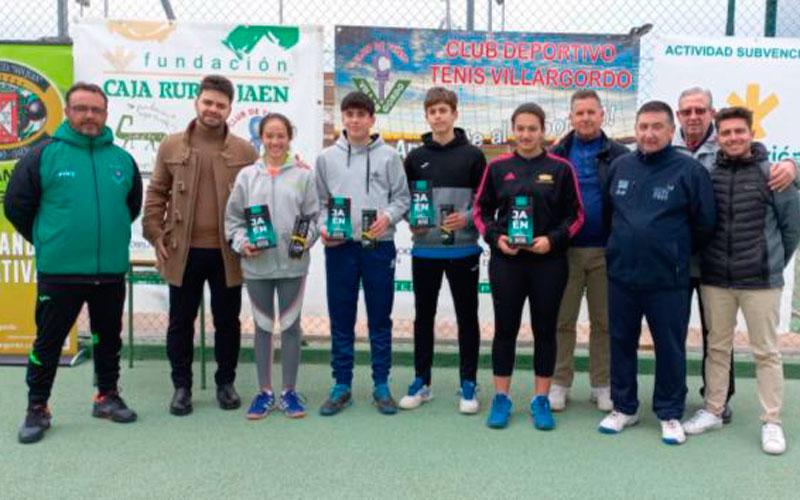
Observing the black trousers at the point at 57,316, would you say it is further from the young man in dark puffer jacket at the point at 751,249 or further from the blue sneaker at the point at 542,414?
the young man in dark puffer jacket at the point at 751,249

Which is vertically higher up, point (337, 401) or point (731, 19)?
point (731, 19)

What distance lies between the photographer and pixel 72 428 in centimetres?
386

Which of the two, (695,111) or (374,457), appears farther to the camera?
(695,111)

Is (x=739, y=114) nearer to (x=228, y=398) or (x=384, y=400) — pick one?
(x=384, y=400)

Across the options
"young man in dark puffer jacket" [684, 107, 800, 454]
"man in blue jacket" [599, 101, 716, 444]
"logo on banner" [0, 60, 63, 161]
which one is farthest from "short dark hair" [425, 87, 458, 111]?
"logo on banner" [0, 60, 63, 161]

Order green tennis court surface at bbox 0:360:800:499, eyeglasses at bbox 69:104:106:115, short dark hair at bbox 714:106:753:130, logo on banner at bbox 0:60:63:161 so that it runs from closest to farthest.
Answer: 1. green tennis court surface at bbox 0:360:800:499
2. short dark hair at bbox 714:106:753:130
3. eyeglasses at bbox 69:104:106:115
4. logo on banner at bbox 0:60:63:161

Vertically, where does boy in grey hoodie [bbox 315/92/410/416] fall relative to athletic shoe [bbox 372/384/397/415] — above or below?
above

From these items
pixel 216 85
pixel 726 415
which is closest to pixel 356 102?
pixel 216 85

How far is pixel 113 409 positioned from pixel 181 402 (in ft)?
1.18

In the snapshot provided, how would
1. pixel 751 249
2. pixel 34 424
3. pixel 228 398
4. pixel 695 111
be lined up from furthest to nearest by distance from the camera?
pixel 228 398 < pixel 695 111 < pixel 34 424 < pixel 751 249

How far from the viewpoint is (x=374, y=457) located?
3.48 metres

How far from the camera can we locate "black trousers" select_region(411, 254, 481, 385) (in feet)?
13.3

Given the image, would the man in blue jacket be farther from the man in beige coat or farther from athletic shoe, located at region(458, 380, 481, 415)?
the man in beige coat

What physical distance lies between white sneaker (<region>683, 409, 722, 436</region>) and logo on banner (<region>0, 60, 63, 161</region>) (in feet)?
14.2
